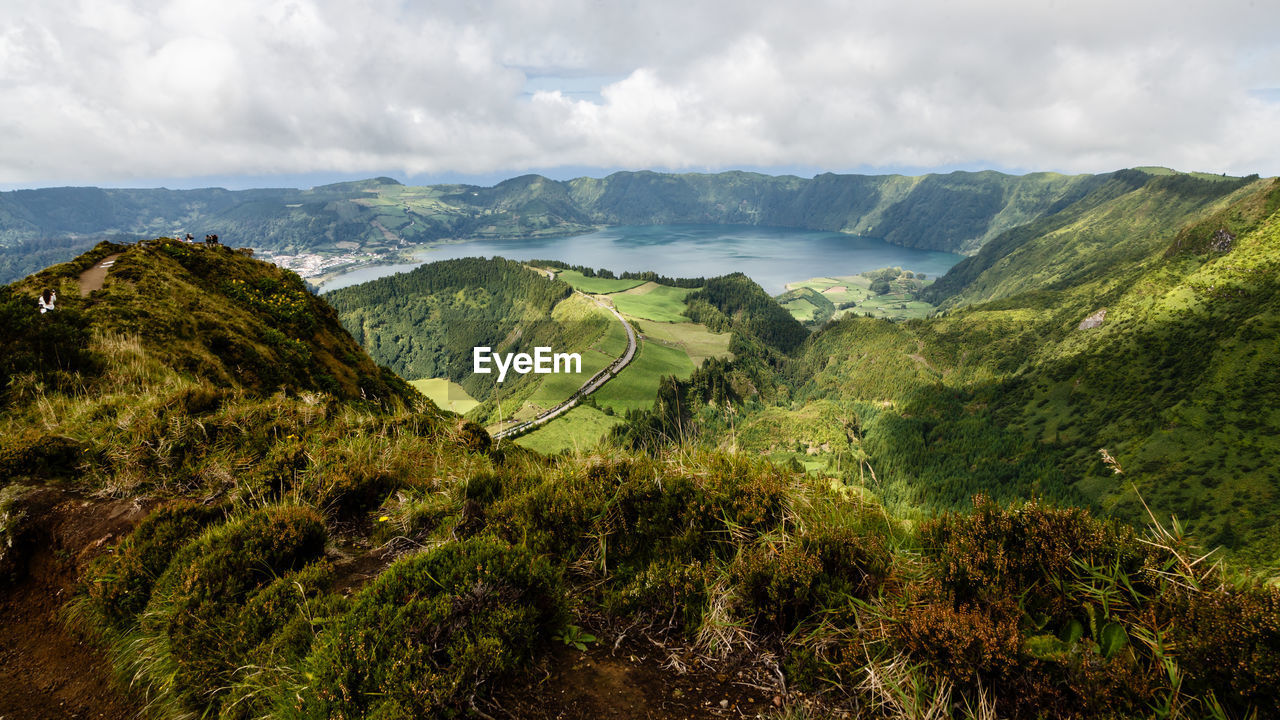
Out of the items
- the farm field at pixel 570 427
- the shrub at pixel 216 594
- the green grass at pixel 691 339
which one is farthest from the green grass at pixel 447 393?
the shrub at pixel 216 594

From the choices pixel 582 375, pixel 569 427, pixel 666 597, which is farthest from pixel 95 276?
pixel 582 375

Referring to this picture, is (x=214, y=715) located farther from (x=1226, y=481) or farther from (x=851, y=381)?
(x=851, y=381)

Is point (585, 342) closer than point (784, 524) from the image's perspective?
No

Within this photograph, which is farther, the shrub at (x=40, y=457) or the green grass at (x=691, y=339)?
the green grass at (x=691, y=339)

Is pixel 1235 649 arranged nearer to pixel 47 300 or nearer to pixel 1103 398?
pixel 47 300

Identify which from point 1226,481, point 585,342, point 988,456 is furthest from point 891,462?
point 585,342

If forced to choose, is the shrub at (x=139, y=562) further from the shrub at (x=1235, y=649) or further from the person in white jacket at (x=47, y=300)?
the person in white jacket at (x=47, y=300)

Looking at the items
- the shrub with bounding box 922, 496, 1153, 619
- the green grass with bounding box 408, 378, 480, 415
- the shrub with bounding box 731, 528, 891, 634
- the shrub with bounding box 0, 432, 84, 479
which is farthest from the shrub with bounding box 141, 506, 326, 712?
the green grass with bounding box 408, 378, 480, 415
